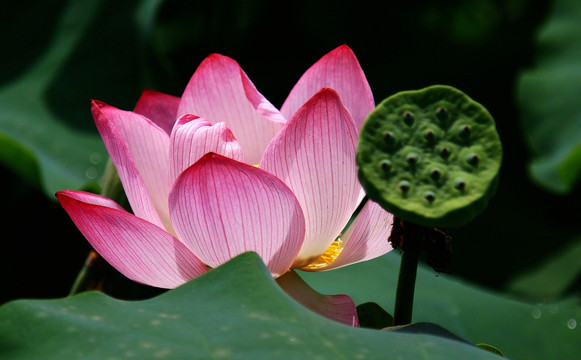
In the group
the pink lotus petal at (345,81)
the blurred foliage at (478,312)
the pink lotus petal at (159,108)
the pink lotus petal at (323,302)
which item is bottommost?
the blurred foliage at (478,312)

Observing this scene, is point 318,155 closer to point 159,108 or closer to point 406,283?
point 406,283

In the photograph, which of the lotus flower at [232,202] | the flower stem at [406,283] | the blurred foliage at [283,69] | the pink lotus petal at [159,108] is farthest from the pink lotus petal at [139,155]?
the blurred foliage at [283,69]

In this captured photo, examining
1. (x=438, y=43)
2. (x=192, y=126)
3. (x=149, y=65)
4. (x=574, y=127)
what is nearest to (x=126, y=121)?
(x=192, y=126)

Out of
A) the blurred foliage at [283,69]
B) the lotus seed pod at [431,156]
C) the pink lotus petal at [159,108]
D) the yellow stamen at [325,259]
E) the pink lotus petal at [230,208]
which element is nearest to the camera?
the lotus seed pod at [431,156]

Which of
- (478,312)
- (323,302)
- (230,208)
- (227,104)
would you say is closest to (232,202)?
(230,208)

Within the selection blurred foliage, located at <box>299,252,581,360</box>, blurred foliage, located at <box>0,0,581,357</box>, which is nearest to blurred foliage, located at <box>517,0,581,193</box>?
blurred foliage, located at <box>0,0,581,357</box>

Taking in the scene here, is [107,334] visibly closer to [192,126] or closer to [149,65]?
[192,126]

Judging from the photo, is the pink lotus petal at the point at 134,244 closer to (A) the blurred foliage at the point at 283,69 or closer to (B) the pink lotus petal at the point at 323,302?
(B) the pink lotus petal at the point at 323,302
